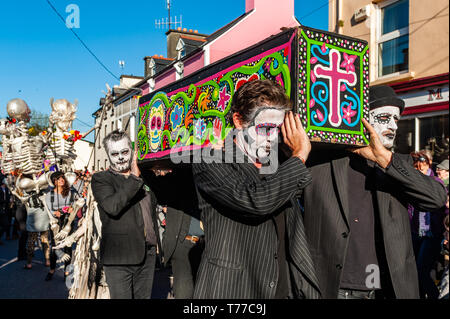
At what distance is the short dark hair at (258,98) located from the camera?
2166 millimetres

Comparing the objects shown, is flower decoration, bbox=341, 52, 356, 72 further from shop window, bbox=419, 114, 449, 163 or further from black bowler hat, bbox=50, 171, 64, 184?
shop window, bbox=419, 114, 449, 163

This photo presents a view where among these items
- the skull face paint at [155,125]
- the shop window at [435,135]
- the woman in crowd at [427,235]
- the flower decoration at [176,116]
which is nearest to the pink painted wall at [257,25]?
the shop window at [435,135]

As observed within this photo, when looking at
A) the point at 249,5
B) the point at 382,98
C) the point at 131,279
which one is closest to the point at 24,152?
the point at 131,279

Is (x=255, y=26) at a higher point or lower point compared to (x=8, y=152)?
higher

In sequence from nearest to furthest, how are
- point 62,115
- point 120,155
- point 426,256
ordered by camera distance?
point 120,155 < point 426,256 < point 62,115

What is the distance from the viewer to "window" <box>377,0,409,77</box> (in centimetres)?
1026

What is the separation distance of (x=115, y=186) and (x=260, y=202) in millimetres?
2420

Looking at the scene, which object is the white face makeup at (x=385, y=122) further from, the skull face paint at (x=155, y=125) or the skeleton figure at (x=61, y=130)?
the skeleton figure at (x=61, y=130)

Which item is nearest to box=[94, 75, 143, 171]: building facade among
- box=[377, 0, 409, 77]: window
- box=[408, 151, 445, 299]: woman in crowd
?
box=[377, 0, 409, 77]: window

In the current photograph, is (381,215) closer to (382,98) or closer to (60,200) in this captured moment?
(382,98)

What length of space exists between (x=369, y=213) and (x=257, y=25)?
18.3 meters

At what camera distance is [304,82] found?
2318 millimetres

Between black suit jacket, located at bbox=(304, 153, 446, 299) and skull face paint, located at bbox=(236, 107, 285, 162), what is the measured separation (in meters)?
0.69
